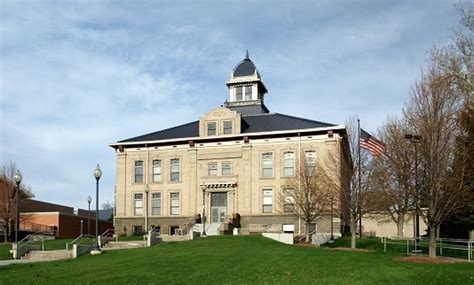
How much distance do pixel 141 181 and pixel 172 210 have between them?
4147 mm

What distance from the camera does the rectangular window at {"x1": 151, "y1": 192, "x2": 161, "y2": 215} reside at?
5050 cm

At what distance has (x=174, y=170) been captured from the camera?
5050cm

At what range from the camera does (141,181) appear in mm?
51406

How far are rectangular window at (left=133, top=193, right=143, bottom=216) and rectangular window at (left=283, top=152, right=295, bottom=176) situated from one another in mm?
13755

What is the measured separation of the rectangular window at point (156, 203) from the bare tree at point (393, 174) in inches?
776

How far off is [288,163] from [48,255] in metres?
22.8

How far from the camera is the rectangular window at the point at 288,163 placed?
46.7 m

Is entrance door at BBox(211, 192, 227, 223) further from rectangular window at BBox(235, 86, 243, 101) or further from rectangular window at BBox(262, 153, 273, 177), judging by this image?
rectangular window at BBox(235, 86, 243, 101)

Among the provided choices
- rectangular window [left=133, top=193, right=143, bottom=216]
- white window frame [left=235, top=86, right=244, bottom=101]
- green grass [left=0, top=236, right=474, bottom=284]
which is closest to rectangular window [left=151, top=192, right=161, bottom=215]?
rectangular window [left=133, top=193, right=143, bottom=216]

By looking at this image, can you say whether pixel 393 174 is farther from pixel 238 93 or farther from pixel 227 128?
pixel 238 93

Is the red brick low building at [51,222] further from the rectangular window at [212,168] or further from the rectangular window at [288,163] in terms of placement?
the rectangular window at [288,163]

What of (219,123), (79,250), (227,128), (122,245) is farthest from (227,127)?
(79,250)

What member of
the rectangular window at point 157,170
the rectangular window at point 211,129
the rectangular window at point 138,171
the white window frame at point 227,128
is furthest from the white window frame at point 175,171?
the white window frame at point 227,128

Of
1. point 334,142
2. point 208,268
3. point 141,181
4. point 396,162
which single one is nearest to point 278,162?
point 334,142
